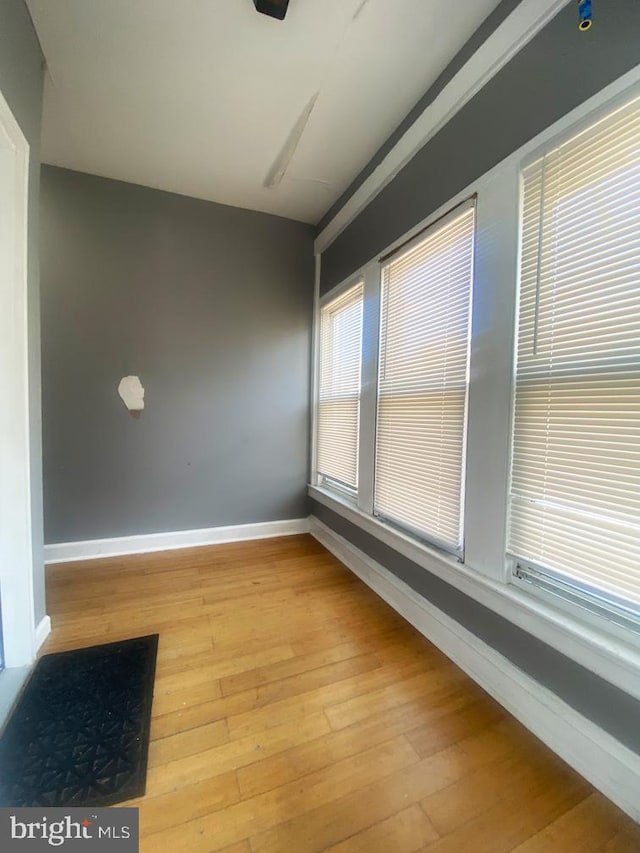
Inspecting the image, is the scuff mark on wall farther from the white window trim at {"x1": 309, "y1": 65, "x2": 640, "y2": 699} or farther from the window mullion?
the white window trim at {"x1": 309, "y1": 65, "x2": 640, "y2": 699}

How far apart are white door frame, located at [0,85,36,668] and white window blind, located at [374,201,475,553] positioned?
1.83 metres

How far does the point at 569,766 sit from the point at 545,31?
2.58 meters

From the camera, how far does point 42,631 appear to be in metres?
1.60

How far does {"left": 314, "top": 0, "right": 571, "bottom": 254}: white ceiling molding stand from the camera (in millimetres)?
1189

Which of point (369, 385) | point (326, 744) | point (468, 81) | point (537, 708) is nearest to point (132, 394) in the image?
point (369, 385)

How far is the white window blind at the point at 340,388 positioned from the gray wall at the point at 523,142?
663 mm

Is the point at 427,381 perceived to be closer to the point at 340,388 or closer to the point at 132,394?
the point at 340,388

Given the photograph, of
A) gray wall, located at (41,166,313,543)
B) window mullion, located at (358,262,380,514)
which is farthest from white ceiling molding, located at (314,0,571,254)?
gray wall, located at (41,166,313,543)

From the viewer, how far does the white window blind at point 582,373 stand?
97 cm

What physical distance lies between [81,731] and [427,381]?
2055mm

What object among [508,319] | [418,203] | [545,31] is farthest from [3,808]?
[545,31]

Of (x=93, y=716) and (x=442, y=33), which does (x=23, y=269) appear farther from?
(x=442, y=33)

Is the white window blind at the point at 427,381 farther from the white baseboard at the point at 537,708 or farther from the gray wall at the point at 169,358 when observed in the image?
the gray wall at the point at 169,358

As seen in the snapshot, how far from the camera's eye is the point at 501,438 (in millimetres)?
1300
